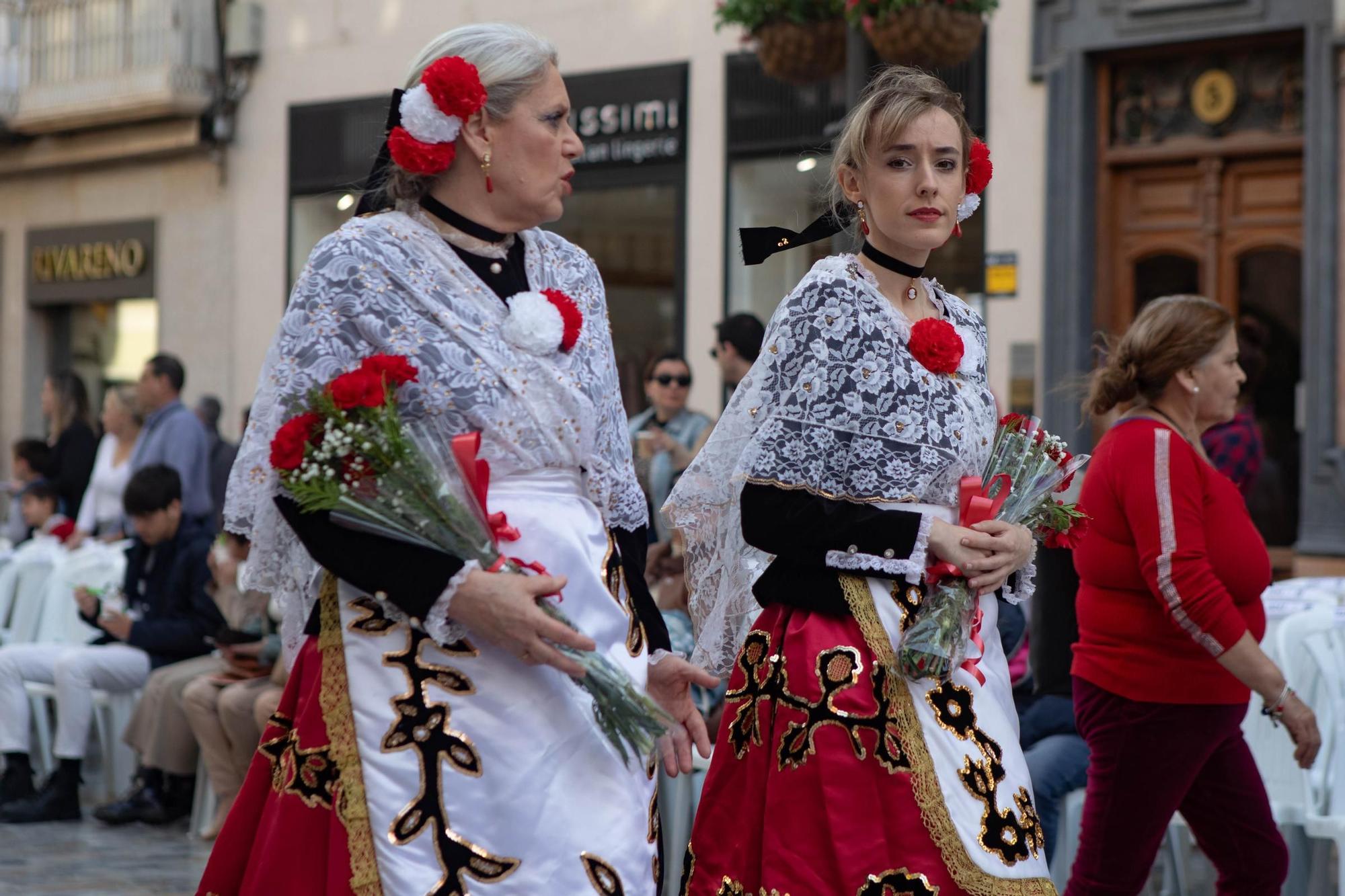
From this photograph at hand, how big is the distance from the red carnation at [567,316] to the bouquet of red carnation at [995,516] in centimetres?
80

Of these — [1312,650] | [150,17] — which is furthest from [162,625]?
[150,17]

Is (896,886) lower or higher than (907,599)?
lower

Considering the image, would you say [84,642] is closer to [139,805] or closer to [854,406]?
[139,805]

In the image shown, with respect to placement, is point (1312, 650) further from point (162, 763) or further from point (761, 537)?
point (162, 763)

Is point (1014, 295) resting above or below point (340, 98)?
below

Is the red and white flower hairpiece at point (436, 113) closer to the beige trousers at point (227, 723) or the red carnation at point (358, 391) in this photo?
the red carnation at point (358, 391)

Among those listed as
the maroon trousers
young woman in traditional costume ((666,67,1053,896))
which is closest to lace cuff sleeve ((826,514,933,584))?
young woman in traditional costume ((666,67,1053,896))

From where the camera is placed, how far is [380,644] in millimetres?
2865

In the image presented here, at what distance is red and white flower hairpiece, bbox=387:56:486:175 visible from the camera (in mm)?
2969

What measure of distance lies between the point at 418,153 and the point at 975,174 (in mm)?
1197

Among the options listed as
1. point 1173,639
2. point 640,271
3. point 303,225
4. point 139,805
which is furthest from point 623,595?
point 303,225

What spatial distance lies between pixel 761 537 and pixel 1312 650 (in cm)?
267

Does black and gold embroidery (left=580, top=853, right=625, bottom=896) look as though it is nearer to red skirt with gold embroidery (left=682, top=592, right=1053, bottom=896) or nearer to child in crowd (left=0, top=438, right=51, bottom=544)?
red skirt with gold embroidery (left=682, top=592, right=1053, bottom=896)

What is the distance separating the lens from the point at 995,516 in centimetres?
346
